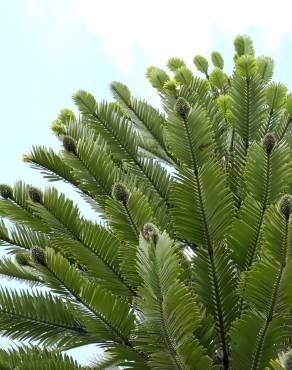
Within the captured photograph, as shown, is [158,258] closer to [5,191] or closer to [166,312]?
[166,312]

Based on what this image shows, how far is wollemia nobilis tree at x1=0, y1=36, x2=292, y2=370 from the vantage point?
110 inches

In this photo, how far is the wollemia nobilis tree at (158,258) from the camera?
2.79 m

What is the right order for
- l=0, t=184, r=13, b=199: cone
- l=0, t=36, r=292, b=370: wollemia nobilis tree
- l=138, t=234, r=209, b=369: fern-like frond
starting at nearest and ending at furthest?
l=138, t=234, r=209, b=369: fern-like frond → l=0, t=36, r=292, b=370: wollemia nobilis tree → l=0, t=184, r=13, b=199: cone

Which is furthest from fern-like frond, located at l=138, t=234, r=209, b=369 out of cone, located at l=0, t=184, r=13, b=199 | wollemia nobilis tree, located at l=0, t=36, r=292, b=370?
cone, located at l=0, t=184, r=13, b=199

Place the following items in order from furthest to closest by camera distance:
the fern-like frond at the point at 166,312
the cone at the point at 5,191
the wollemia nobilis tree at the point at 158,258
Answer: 1. the cone at the point at 5,191
2. the wollemia nobilis tree at the point at 158,258
3. the fern-like frond at the point at 166,312

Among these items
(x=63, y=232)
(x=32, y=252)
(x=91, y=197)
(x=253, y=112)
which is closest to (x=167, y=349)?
(x=32, y=252)

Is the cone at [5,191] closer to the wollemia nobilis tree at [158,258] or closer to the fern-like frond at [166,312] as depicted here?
the wollemia nobilis tree at [158,258]

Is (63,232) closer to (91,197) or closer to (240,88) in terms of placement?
(91,197)

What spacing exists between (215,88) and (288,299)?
4.18 metres

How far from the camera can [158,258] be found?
2.60 m

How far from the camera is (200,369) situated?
2855 mm

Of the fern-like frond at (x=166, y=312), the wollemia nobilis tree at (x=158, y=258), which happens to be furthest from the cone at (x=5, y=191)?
the fern-like frond at (x=166, y=312)

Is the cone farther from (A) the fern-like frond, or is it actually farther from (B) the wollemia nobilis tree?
(A) the fern-like frond

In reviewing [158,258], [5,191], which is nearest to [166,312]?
[158,258]
